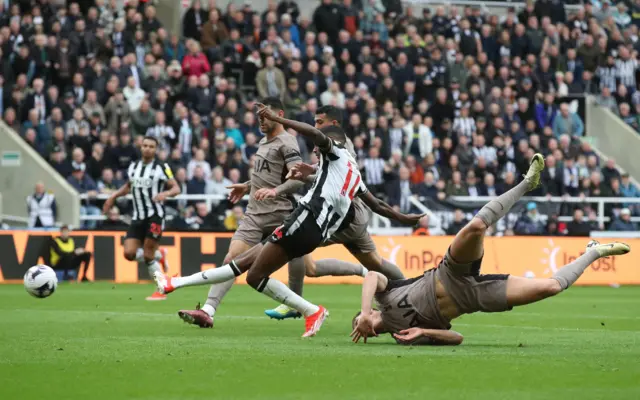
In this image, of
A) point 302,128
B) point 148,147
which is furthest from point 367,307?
point 148,147

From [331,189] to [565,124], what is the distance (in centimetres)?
2153

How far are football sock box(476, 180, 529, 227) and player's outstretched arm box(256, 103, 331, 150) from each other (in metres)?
1.45

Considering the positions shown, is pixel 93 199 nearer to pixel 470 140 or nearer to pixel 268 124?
pixel 470 140

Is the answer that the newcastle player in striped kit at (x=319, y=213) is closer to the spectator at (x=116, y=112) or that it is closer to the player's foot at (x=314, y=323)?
the player's foot at (x=314, y=323)

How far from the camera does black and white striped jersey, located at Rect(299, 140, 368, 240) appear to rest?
35.1ft

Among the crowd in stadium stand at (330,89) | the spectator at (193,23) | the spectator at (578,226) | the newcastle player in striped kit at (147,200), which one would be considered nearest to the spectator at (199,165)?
the crowd in stadium stand at (330,89)

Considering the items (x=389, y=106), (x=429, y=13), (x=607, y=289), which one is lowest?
(x=607, y=289)

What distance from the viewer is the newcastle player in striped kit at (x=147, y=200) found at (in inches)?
679

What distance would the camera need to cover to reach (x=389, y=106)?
1123 inches

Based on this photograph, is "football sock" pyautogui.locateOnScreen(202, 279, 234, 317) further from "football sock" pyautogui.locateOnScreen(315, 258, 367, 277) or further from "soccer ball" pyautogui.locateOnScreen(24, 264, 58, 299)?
"soccer ball" pyautogui.locateOnScreen(24, 264, 58, 299)

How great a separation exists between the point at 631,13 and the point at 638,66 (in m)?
2.82

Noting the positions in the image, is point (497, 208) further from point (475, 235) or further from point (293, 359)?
point (293, 359)

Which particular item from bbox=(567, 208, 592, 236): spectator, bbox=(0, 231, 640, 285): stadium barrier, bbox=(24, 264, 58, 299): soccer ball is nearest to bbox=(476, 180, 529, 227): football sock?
bbox=(24, 264, 58, 299): soccer ball

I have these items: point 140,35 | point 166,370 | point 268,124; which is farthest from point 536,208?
point 166,370
